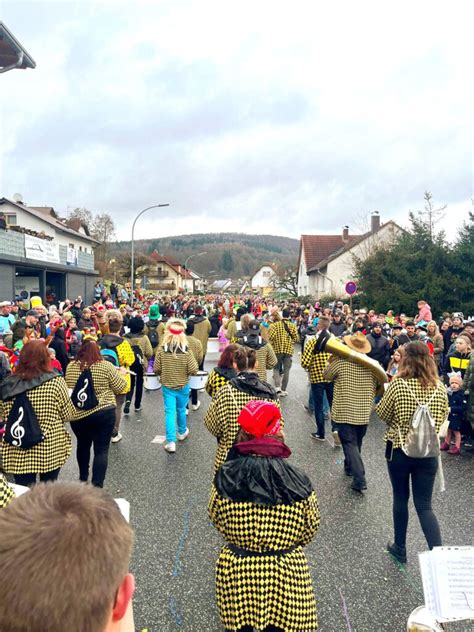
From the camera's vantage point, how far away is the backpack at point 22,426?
3.79 m

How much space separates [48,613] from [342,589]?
3.11 meters

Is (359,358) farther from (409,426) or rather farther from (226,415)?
(226,415)

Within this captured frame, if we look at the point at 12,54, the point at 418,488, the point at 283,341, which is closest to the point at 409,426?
the point at 418,488

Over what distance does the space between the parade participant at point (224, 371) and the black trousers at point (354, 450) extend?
5.13 ft

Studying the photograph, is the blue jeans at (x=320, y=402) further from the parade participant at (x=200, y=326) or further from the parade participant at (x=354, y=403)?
the parade participant at (x=200, y=326)

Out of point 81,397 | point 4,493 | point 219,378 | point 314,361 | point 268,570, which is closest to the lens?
point 4,493

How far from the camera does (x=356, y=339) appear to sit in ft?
18.0

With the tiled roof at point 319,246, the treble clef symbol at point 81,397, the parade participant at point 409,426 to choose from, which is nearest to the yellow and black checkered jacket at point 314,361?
Result: the parade participant at point 409,426

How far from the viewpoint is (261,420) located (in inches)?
106

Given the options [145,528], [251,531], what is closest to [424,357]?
[251,531]

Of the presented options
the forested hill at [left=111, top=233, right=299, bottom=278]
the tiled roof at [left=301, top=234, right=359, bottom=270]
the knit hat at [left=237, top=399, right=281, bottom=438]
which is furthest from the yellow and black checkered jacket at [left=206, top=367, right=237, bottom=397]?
the forested hill at [left=111, top=233, right=299, bottom=278]

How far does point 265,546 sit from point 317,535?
2.28m

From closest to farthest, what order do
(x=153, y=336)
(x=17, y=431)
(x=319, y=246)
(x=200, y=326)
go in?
1. (x=17, y=431)
2. (x=153, y=336)
3. (x=200, y=326)
4. (x=319, y=246)

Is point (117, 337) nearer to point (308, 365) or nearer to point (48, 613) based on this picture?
point (308, 365)
